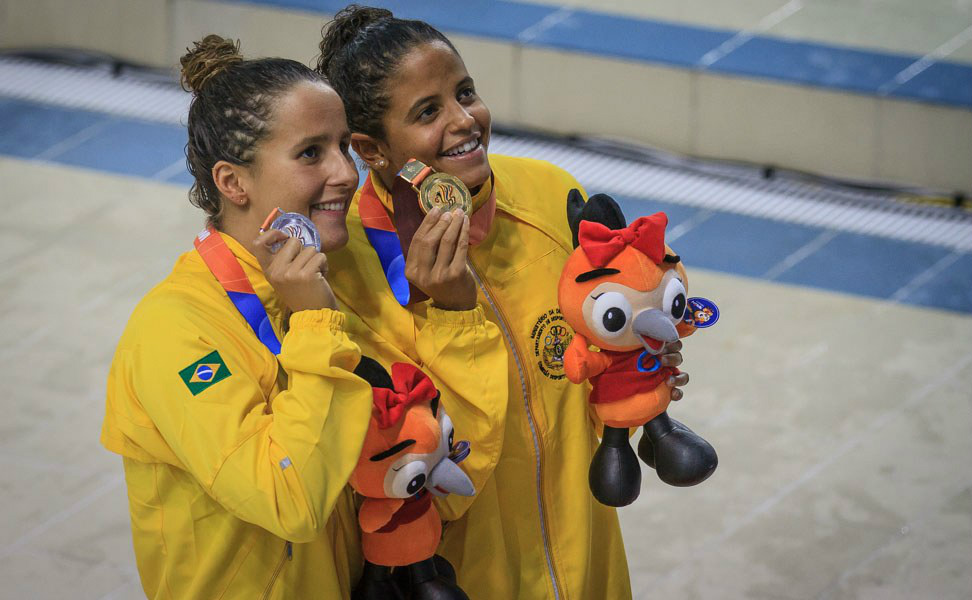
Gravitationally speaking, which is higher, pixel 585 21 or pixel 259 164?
pixel 259 164

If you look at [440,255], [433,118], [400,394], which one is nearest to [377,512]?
[400,394]

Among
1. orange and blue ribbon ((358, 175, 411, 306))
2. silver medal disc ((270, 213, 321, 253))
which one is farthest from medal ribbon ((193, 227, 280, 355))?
orange and blue ribbon ((358, 175, 411, 306))

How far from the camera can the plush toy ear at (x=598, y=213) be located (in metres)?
2.17

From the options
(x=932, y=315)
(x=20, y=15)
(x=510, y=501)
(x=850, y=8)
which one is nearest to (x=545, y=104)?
(x=850, y=8)

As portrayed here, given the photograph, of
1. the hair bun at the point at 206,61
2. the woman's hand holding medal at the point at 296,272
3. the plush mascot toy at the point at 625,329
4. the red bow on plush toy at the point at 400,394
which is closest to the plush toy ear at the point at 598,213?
the plush mascot toy at the point at 625,329

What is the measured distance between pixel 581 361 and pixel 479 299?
0.68ft

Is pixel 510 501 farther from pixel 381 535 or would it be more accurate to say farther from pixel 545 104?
pixel 545 104

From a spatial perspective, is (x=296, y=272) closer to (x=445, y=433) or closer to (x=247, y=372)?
(x=247, y=372)

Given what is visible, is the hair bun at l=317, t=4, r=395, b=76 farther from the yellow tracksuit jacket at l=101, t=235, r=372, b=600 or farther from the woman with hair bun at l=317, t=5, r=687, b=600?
the yellow tracksuit jacket at l=101, t=235, r=372, b=600

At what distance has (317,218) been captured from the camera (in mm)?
2012

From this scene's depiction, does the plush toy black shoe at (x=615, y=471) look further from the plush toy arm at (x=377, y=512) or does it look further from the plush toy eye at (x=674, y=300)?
the plush toy arm at (x=377, y=512)

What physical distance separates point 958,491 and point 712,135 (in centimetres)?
221

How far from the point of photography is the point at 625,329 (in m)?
2.12

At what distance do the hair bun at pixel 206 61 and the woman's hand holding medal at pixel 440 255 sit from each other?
15.9 inches
